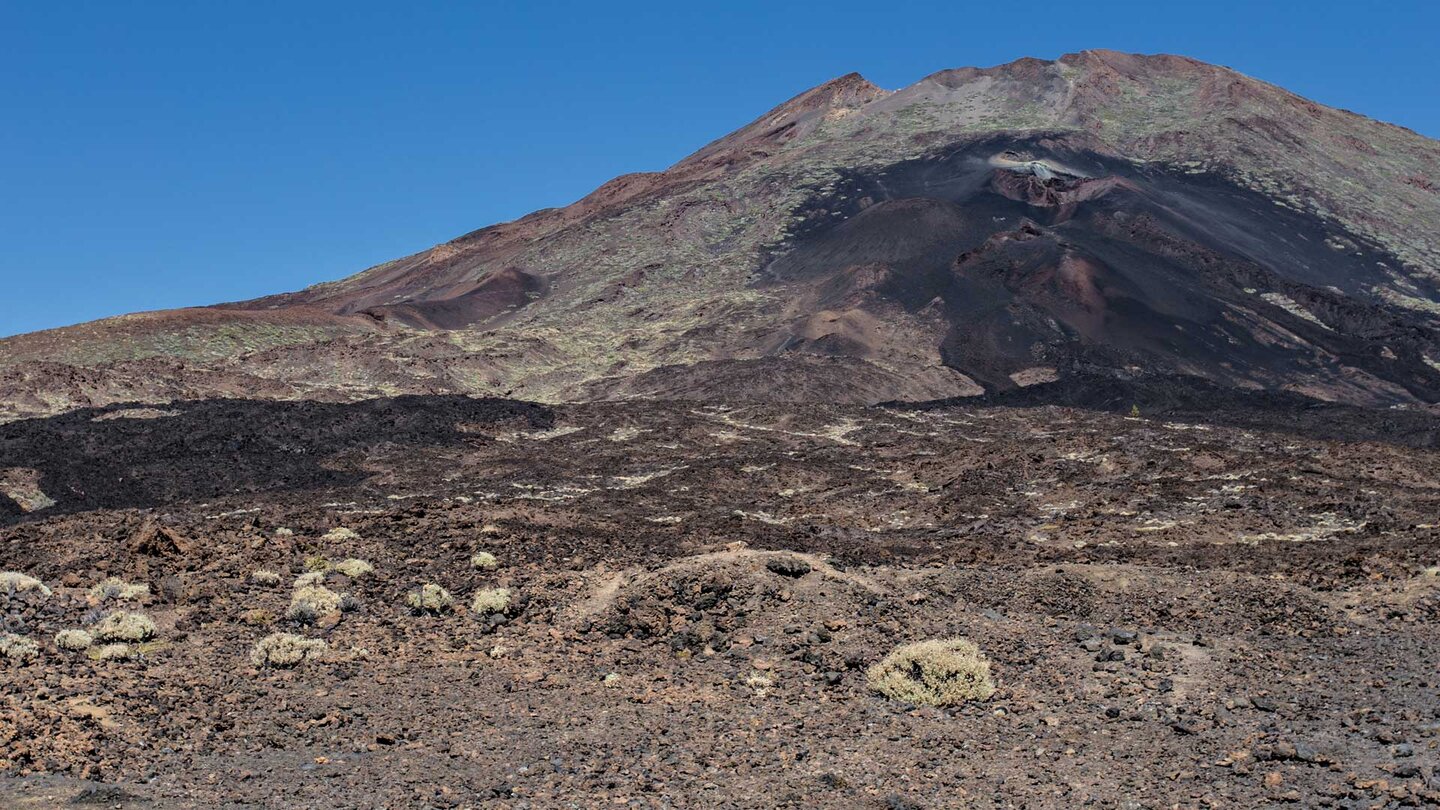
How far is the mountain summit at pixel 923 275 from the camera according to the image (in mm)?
60062

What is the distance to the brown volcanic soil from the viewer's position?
11.0 meters

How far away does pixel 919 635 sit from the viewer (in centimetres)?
1494

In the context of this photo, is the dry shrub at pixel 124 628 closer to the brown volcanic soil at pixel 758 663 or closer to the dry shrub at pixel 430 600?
the brown volcanic soil at pixel 758 663

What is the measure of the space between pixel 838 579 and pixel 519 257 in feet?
282

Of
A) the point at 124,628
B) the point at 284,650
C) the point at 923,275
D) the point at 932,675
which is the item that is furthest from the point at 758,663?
the point at 923,275

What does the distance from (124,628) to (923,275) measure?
61669 millimetres

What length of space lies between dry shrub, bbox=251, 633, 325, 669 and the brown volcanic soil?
0.68 feet

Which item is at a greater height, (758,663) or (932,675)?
(758,663)

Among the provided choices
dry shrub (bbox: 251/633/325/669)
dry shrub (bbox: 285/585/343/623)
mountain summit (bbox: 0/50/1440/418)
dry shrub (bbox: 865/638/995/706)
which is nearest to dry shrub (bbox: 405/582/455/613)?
dry shrub (bbox: 285/585/343/623)

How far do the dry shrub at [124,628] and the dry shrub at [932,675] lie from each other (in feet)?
26.4

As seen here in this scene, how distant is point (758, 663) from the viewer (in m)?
14.2

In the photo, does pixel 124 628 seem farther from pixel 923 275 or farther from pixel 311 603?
pixel 923 275

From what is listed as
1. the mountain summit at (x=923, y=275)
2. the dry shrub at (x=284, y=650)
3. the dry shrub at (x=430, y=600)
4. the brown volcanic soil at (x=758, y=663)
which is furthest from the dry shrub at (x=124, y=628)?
the mountain summit at (x=923, y=275)

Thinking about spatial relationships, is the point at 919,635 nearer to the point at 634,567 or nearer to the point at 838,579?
the point at 838,579
